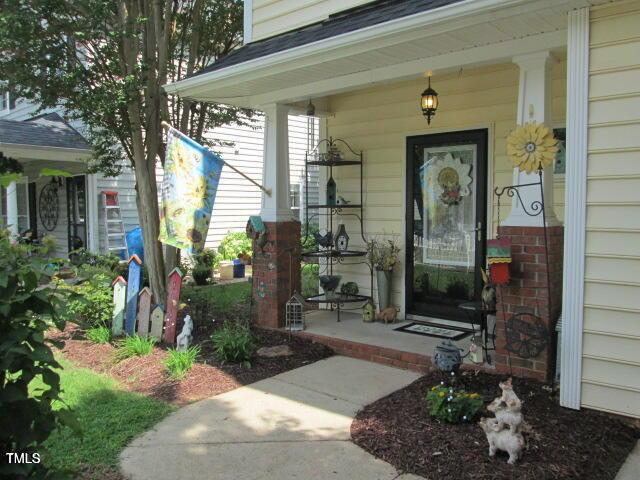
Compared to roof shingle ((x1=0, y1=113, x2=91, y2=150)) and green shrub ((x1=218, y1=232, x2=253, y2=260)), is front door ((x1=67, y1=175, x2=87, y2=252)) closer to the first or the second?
roof shingle ((x1=0, y1=113, x2=91, y2=150))

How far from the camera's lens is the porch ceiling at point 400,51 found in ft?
11.9

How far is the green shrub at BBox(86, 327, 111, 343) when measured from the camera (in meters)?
5.87

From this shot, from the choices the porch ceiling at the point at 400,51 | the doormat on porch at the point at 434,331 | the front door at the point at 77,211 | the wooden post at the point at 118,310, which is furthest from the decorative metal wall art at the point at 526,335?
the front door at the point at 77,211

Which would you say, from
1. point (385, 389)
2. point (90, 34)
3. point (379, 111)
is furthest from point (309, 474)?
point (90, 34)

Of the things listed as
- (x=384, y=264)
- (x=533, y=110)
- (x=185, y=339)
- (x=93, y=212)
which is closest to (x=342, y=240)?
(x=384, y=264)

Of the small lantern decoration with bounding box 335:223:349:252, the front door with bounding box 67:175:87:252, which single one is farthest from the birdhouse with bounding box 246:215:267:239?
the front door with bounding box 67:175:87:252

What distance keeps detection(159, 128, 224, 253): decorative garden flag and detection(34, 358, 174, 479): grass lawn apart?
1.48 metres

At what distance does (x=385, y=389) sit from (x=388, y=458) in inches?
45.6

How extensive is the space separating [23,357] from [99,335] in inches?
166

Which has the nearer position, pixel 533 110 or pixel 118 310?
pixel 533 110

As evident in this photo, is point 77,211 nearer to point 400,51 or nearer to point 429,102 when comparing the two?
point 429,102

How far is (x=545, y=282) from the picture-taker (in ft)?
13.1

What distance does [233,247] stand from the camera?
1180cm

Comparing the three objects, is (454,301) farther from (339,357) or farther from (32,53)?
(32,53)
